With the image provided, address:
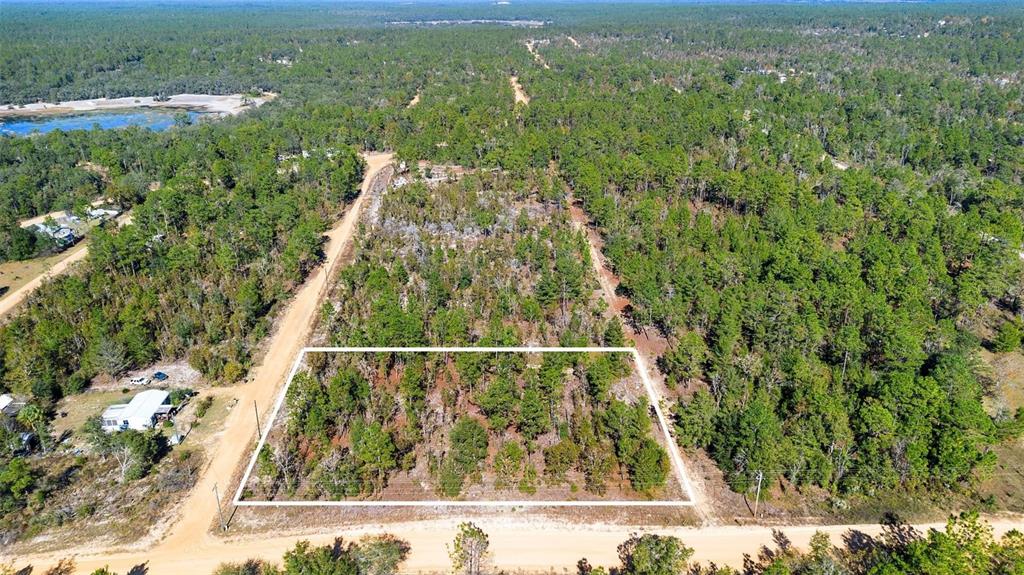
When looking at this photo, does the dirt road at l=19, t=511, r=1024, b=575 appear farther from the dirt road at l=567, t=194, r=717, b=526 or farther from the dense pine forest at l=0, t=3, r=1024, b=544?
the dense pine forest at l=0, t=3, r=1024, b=544

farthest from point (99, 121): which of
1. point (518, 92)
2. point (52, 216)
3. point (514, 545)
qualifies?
point (514, 545)

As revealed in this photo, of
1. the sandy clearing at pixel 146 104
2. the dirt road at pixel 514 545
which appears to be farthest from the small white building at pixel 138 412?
the sandy clearing at pixel 146 104

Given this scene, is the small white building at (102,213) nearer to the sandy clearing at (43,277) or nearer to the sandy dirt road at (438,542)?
the sandy clearing at (43,277)

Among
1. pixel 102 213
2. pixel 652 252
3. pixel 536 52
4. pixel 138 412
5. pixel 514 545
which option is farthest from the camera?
pixel 536 52

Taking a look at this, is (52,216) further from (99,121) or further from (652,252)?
(99,121)

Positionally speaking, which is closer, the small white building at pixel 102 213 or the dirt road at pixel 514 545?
the dirt road at pixel 514 545

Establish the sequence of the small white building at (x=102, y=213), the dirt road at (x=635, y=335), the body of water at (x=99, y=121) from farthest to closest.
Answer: the body of water at (x=99, y=121)
the small white building at (x=102, y=213)
the dirt road at (x=635, y=335)

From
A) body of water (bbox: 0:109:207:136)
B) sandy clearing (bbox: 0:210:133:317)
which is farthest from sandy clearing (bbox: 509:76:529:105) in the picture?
sandy clearing (bbox: 0:210:133:317)
